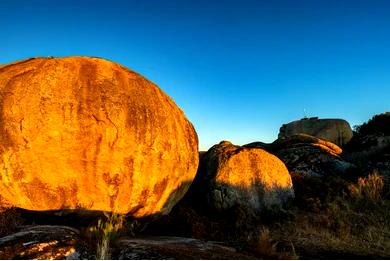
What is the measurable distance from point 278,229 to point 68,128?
5.89 m

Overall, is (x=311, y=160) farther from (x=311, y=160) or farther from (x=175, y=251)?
(x=175, y=251)

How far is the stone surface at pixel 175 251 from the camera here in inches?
235

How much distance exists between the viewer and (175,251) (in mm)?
6359

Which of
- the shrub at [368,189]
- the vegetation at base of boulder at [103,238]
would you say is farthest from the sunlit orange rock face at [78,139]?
the shrub at [368,189]

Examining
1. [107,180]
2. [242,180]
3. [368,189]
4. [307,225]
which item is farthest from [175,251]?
[368,189]

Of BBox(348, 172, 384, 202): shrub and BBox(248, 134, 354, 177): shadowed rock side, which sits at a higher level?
BBox(248, 134, 354, 177): shadowed rock side

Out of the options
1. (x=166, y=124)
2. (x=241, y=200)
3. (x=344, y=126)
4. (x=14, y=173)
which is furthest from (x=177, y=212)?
(x=344, y=126)

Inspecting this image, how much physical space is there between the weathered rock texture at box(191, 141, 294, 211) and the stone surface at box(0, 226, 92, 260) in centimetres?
560

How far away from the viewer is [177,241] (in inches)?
304

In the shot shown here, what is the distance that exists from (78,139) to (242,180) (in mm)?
5661

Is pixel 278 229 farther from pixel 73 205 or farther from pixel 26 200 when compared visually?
pixel 26 200

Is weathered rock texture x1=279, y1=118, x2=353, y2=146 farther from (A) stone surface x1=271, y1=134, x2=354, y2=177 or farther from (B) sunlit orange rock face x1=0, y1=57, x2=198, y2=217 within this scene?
(B) sunlit orange rock face x1=0, y1=57, x2=198, y2=217

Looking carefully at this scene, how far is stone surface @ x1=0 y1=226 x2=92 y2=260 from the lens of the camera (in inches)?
218

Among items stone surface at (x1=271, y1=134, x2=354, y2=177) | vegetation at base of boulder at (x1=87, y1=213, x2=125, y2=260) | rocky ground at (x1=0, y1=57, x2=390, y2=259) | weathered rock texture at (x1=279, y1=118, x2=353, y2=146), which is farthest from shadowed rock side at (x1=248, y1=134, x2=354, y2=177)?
weathered rock texture at (x1=279, y1=118, x2=353, y2=146)
